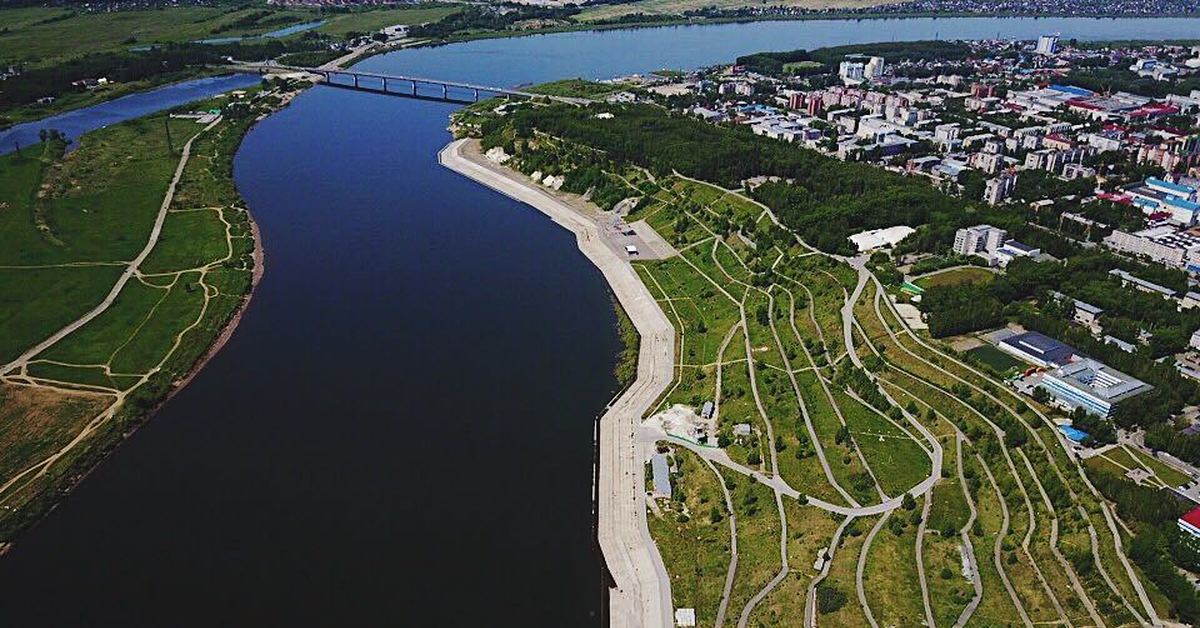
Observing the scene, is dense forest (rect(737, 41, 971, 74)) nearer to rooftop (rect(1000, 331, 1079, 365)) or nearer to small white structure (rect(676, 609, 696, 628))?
rooftop (rect(1000, 331, 1079, 365))

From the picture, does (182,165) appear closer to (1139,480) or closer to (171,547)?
Result: (171,547)

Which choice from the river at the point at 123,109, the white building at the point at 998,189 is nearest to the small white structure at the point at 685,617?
the white building at the point at 998,189

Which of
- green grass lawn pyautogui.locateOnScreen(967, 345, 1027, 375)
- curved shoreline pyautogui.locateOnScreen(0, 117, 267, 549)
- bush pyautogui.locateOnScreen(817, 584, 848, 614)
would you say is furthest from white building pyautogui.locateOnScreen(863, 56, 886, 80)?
bush pyautogui.locateOnScreen(817, 584, 848, 614)

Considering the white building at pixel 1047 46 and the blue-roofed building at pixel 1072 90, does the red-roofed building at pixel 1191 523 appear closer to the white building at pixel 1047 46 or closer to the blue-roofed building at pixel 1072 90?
the blue-roofed building at pixel 1072 90

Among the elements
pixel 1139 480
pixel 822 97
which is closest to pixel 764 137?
pixel 822 97

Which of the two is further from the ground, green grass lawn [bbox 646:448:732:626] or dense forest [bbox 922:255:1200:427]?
dense forest [bbox 922:255:1200:427]

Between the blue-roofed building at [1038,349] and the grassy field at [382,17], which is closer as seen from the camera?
the blue-roofed building at [1038,349]
